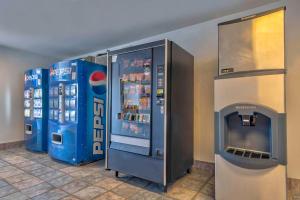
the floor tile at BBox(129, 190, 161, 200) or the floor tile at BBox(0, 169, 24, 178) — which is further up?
the floor tile at BBox(0, 169, 24, 178)

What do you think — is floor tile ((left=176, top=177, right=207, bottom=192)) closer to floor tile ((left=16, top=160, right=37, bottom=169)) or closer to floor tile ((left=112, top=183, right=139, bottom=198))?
floor tile ((left=112, top=183, right=139, bottom=198))

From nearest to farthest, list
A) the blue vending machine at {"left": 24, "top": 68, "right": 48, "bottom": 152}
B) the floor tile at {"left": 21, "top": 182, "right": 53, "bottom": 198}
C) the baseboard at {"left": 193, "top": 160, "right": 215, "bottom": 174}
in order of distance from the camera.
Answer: the floor tile at {"left": 21, "top": 182, "right": 53, "bottom": 198} < the baseboard at {"left": 193, "top": 160, "right": 215, "bottom": 174} < the blue vending machine at {"left": 24, "top": 68, "right": 48, "bottom": 152}

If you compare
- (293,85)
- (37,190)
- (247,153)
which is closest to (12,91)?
(37,190)

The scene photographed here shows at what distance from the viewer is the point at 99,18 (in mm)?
2693

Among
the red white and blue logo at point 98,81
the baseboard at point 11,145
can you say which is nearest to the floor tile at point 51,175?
the red white and blue logo at point 98,81

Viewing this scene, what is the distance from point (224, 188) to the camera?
182cm

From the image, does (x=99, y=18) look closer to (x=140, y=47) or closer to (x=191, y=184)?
(x=140, y=47)

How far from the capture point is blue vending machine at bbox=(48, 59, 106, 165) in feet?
10.0

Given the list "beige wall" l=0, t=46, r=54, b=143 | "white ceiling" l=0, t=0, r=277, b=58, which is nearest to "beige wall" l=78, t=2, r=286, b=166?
"white ceiling" l=0, t=0, r=277, b=58

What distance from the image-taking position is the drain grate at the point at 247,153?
168 centimetres

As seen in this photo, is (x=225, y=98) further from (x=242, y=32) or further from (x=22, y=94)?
(x=22, y=94)

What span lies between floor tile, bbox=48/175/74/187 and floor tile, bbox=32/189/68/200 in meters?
0.18

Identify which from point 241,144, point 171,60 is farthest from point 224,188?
point 171,60

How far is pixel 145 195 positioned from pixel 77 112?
173 cm
